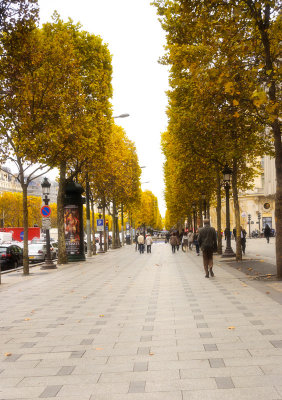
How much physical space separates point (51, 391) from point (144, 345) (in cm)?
212

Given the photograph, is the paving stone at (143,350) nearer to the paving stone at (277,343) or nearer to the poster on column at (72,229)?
the paving stone at (277,343)

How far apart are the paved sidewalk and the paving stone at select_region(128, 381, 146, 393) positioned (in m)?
0.01

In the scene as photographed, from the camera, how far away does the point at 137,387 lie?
16.4 ft

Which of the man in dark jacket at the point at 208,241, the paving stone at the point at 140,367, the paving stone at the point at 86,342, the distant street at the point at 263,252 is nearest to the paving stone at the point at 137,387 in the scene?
the paving stone at the point at 140,367

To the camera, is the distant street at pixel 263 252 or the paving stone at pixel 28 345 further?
the distant street at pixel 263 252

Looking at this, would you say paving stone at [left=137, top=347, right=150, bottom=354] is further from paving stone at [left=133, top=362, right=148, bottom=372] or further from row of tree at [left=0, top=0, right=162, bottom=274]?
row of tree at [left=0, top=0, right=162, bottom=274]

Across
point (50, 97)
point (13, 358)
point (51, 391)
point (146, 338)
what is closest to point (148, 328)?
point (146, 338)

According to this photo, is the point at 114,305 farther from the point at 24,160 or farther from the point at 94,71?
the point at 94,71

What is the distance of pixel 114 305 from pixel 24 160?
10.7 meters

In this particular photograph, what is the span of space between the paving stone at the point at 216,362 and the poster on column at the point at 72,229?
23.7m

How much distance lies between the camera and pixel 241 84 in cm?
1400

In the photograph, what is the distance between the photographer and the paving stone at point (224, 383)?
4878 millimetres

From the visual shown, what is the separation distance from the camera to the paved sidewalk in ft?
16.3

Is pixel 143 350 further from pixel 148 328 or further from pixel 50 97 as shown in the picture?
pixel 50 97
